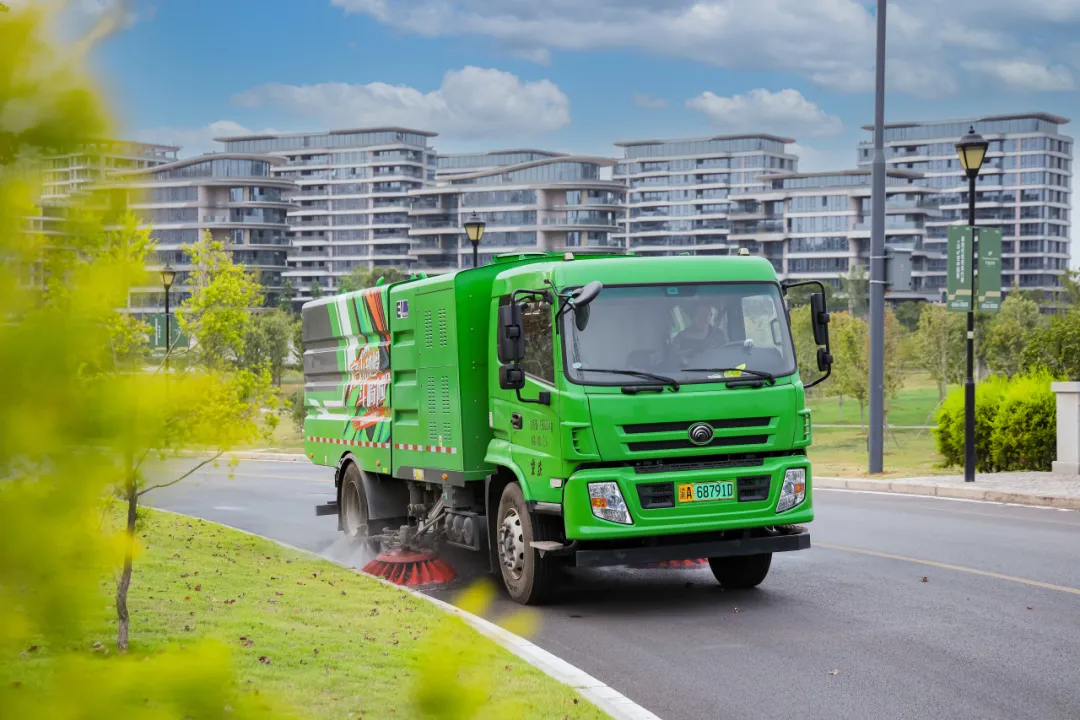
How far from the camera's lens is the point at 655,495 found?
10.3 metres

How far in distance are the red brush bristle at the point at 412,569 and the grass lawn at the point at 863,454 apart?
40.3ft

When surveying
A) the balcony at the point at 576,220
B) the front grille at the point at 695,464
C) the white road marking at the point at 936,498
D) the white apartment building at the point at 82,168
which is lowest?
the white road marking at the point at 936,498

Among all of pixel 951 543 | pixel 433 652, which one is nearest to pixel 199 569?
pixel 951 543

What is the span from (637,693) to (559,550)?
267 cm

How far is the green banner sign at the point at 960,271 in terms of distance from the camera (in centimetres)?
2161

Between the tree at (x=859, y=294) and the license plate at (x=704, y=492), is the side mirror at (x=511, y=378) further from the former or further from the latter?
the tree at (x=859, y=294)

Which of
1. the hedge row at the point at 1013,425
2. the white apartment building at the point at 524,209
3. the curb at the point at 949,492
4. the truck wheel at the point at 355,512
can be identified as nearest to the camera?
the truck wheel at the point at 355,512

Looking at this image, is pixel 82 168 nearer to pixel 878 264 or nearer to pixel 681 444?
pixel 681 444

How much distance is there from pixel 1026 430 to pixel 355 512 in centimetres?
1235

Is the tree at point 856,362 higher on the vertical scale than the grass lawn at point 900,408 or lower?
higher

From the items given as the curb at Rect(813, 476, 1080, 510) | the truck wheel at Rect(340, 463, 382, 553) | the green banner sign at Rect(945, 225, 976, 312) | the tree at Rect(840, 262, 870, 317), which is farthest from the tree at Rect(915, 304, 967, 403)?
the tree at Rect(840, 262, 870, 317)

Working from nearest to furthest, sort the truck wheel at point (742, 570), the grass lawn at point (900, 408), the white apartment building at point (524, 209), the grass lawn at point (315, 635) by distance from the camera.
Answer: the grass lawn at point (315, 635) < the truck wheel at point (742, 570) < the grass lawn at point (900, 408) < the white apartment building at point (524, 209)

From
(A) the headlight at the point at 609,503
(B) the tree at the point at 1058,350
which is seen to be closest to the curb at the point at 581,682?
(A) the headlight at the point at 609,503

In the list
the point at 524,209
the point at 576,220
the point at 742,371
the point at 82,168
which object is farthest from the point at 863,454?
the point at 524,209
